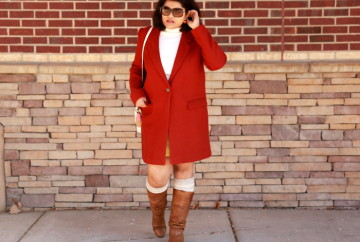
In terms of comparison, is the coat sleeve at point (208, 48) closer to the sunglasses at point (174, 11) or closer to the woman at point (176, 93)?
the woman at point (176, 93)

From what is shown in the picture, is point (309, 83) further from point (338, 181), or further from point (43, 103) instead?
point (43, 103)

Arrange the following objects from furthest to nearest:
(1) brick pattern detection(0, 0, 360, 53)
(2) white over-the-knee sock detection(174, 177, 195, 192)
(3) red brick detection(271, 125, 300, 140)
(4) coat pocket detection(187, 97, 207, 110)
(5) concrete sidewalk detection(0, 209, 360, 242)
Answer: (3) red brick detection(271, 125, 300, 140) < (1) brick pattern detection(0, 0, 360, 53) < (5) concrete sidewalk detection(0, 209, 360, 242) < (2) white over-the-knee sock detection(174, 177, 195, 192) < (4) coat pocket detection(187, 97, 207, 110)

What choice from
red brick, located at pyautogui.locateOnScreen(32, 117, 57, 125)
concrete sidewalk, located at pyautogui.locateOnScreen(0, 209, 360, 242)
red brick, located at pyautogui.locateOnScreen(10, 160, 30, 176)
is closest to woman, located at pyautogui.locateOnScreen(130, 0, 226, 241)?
concrete sidewalk, located at pyautogui.locateOnScreen(0, 209, 360, 242)

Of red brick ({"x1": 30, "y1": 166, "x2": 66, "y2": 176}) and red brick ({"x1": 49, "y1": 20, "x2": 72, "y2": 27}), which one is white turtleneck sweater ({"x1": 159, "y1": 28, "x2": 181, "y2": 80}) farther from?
red brick ({"x1": 30, "y1": 166, "x2": 66, "y2": 176})

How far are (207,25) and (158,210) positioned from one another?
1.58 m

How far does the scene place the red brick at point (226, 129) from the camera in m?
4.18

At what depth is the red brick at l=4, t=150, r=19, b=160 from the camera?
4.22 metres

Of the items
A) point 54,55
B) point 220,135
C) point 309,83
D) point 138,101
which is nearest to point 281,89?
point 309,83

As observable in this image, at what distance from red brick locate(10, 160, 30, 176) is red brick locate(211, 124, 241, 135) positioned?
1.58 m

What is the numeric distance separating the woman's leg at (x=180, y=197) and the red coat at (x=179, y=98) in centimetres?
14

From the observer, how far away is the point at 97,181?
14.0ft

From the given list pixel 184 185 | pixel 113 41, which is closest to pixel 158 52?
pixel 184 185

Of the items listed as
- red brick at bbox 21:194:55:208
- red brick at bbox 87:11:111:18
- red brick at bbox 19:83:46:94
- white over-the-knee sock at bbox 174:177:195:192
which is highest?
red brick at bbox 87:11:111:18

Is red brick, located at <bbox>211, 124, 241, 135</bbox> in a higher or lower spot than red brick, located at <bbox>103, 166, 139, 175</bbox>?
higher
